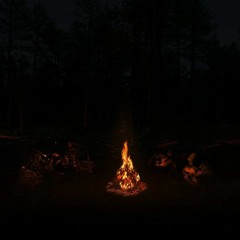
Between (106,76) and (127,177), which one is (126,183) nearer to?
(127,177)

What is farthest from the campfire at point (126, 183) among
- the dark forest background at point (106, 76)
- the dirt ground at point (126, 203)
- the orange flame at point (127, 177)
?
the dark forest background at point (106, 76)

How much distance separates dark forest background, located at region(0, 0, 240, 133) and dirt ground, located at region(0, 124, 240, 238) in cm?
1508

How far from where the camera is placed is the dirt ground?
29.5 ft

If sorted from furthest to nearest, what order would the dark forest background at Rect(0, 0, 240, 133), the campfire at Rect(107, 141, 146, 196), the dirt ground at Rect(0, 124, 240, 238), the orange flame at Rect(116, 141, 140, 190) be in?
the dark forest background at Rect(0, 0, 240, 133)
the orange flame at Rect(116, 141, 140, 190)
the campfire at Rect(107, 141, 146, 196)
the dirt ground at Rect(0, 124, 240, 238)

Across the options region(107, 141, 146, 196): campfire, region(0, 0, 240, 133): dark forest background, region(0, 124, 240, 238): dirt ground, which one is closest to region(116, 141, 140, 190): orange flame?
region(107, 141, 146, 196): campfire

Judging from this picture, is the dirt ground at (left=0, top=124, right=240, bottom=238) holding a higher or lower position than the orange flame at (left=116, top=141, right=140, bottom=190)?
lower

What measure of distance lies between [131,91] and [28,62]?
15.0m

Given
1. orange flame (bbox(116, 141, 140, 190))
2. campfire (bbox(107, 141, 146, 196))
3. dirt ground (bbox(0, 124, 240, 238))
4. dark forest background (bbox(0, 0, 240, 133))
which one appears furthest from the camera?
dark forest background (bbox(0, 0, 240, 133))

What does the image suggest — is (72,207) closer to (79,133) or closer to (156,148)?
(156,148)

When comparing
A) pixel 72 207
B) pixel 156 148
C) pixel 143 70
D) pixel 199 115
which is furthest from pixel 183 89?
pixel 72 207

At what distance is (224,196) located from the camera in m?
11.5

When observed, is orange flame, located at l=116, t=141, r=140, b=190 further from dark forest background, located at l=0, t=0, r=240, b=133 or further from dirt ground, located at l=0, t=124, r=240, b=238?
dark forest background, located at l=0, t=0, r=240, b=133

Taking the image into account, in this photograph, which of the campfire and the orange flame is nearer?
the campfire

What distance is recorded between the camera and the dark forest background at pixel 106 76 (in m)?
33.9
